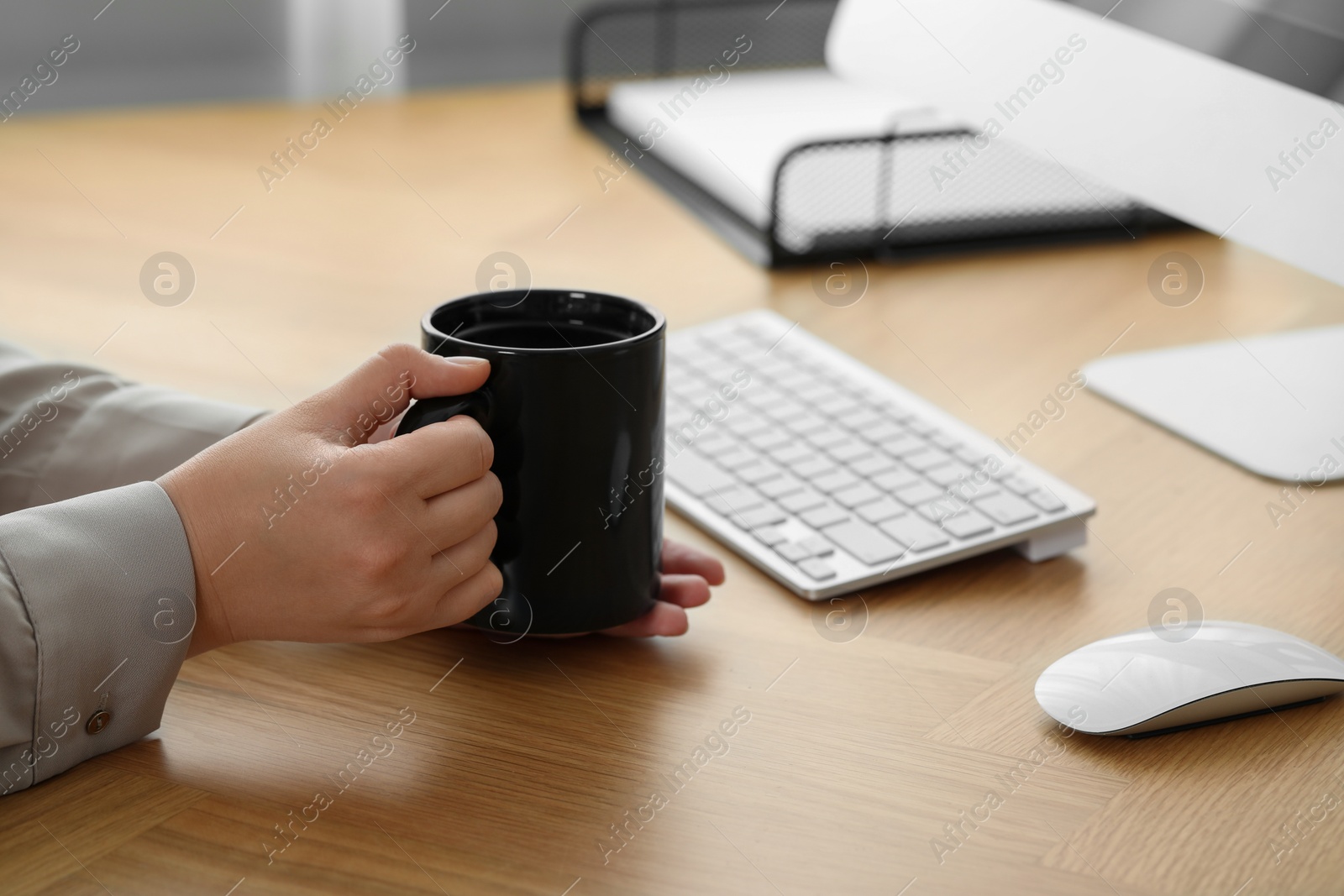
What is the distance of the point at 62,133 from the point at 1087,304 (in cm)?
100

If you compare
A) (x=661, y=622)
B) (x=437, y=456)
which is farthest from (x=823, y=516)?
(x=437, y=456)

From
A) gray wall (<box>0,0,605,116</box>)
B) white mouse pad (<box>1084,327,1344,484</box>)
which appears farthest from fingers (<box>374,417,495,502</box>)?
gray wall (<box>0,0,605,116</box>)

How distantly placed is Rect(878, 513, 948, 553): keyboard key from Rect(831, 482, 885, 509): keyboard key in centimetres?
2

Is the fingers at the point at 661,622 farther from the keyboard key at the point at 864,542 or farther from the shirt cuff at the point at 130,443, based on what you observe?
the shirt cuff at the point at 130,443

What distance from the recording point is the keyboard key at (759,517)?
63 centimetres

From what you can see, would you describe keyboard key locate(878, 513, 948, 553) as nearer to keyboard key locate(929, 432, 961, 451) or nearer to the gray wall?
keyboard key locate(929, 432, 961, 451)

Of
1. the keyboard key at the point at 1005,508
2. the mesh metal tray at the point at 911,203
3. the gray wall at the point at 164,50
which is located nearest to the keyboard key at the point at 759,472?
the keyboard key at the point at 1005,508

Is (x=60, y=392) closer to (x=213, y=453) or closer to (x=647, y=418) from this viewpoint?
(x=213, y=453)

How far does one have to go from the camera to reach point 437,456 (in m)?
0.48

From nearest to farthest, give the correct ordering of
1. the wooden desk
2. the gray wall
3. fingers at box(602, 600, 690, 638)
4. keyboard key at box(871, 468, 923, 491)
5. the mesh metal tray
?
the wooden desk < fingers at box(602, 600, 690, 638) < keyboard key at box(871, 468, 923, 491) < the mesh metal tray < the gray wall

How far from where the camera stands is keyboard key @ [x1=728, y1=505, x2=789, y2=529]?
24.9 inches

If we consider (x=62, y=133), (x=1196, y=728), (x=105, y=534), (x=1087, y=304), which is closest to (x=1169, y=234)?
(x=1087, y=304)

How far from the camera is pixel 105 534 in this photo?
1.59 ft

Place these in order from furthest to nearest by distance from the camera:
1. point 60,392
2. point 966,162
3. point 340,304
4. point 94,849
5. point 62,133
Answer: point 62,133, point 966,162, point 340,304, point 60,392, point 94,849
